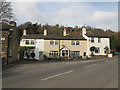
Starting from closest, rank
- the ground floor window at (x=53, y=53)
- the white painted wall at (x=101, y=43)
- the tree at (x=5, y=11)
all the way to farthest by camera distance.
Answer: the tree at (x=5, y=11) → the ground floor window at (x=53, y=53) → the white painted wall at (x=101, y=43)

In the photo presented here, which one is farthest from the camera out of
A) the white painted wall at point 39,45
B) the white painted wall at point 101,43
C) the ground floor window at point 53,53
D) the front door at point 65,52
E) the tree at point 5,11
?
the white painted wall at point 101,43

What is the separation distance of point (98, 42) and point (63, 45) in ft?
37.4

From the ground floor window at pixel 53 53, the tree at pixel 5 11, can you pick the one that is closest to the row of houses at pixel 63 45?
the ground floor window at pixel 53 53

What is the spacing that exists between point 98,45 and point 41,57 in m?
18.1

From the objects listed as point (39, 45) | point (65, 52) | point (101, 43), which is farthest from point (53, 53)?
point (101, 43)

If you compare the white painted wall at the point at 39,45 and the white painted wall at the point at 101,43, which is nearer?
the white painted wall at the point at 39,45

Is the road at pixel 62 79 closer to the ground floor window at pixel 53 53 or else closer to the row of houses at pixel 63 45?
the row of houses at pixel 63 45

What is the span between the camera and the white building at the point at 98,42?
47.4 m

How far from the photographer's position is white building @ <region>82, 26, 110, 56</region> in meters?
47.4

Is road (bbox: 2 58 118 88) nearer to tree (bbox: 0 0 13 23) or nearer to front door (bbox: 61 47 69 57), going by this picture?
tree (bbox: 0 0 13 23)

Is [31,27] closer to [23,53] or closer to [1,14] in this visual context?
[23,53]

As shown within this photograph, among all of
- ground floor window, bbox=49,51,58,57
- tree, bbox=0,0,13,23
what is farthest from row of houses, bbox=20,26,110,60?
tree, bbox=0,0,13,23

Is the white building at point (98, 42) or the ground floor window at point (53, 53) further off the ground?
the white building at point (98, 42)

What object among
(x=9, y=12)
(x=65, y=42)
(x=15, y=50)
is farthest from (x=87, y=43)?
(x=9, y=12)
